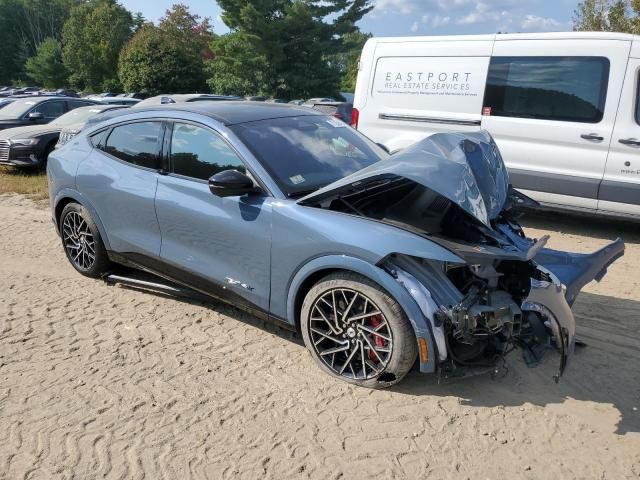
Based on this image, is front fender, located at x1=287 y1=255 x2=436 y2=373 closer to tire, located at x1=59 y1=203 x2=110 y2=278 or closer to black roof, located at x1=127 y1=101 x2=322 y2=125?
black roof, located at x1=127 y1=101 x2=322 y2=125

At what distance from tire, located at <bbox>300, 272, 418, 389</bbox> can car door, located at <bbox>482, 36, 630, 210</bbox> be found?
14.3ft

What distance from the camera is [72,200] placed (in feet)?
16.2

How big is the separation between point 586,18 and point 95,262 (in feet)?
68.0

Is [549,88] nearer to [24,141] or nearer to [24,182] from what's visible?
[24,182]

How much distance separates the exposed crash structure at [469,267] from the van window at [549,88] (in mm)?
3445

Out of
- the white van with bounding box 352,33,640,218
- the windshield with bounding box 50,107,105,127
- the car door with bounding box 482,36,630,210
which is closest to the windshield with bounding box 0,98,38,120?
the windshield with bounding box 50,107,105,127

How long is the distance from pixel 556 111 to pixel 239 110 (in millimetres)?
4183

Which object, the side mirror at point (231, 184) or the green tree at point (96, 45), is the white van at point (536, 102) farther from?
the green tree at point (96, 45)

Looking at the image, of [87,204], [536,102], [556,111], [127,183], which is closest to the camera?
[127,183]

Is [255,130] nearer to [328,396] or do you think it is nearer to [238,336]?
[238,336]

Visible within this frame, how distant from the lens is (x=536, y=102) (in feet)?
21.7

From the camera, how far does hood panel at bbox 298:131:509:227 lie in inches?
116

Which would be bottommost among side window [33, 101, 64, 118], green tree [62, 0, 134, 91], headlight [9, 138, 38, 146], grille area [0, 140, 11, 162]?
grille area [0, 140, 11, 162]

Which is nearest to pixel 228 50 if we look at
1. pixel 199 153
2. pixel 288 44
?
pixel 288 44
